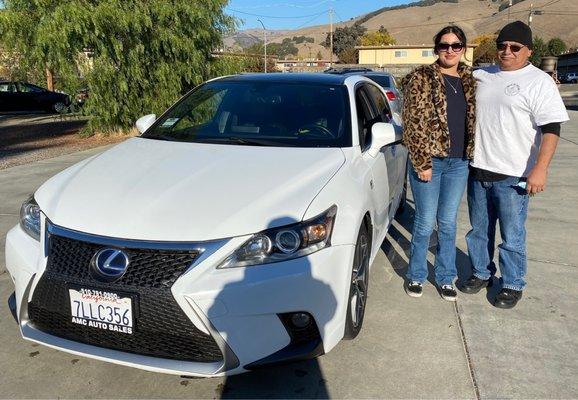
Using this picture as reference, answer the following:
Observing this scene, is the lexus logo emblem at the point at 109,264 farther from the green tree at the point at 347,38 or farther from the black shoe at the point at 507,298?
the green tree at the point at 347,38

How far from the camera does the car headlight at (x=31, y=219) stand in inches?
107

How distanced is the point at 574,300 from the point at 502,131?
1378mm

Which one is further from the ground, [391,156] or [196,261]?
[391,156]

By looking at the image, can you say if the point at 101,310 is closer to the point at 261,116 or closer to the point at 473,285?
the point at 261,116

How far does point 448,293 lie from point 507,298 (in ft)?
1.29

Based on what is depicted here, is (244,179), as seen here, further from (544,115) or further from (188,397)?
(544,115)

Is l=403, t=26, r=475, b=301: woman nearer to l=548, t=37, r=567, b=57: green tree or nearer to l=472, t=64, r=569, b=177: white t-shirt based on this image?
l=472, t=64, r=569, b=177: white t-shirt

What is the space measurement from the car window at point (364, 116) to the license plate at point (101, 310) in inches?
73.6

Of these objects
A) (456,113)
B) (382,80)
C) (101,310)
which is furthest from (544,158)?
(382,80)

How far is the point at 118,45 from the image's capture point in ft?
41.1

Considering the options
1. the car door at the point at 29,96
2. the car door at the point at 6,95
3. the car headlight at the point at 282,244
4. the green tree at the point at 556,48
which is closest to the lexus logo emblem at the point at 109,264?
the car headlight at the point at 282,244

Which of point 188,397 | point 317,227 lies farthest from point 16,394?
point 317,227

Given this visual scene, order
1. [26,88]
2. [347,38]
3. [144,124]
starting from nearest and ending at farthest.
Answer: [144,124] < [26,88] < [347,38]

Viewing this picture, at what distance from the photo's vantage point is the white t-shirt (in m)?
3.18
